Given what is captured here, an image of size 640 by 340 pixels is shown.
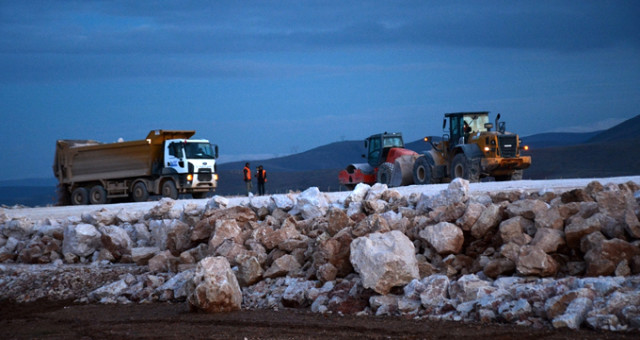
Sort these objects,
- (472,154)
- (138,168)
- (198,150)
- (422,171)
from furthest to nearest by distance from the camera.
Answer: (138,168)
(198,150)
(422,171)
(472,154)

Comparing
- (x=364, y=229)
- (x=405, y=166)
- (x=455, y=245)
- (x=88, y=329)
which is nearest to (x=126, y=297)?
(x=88, y=329)

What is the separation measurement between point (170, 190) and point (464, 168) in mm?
10814

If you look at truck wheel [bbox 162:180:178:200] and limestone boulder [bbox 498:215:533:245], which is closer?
limestone boulder [bbox 498:215:533:245]

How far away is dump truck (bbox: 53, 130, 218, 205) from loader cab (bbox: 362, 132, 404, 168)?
604cm

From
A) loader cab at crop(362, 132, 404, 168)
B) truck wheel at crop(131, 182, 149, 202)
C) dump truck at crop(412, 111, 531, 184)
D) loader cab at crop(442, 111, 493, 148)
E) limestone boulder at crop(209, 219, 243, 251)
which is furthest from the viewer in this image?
loader cab at crop(362, 132, 404, 168)

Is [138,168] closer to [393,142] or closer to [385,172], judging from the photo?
[385,172]

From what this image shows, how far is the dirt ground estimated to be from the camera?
20.9 ft

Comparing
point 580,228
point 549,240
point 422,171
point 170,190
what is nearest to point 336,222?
point 549,240

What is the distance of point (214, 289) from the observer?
8.00m

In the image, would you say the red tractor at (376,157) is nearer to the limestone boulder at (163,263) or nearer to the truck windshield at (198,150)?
the truck windshield at (198,150)

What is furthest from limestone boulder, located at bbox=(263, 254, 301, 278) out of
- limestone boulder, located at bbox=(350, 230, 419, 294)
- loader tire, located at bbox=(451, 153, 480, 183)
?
loader tire, located at bbox=(451, 153, 480, 183)

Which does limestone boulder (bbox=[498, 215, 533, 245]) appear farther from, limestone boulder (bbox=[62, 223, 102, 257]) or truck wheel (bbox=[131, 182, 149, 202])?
truck wheel (bbox=[131, 182, 149, 202])

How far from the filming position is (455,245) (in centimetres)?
831

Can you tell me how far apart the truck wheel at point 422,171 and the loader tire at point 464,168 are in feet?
3.04
